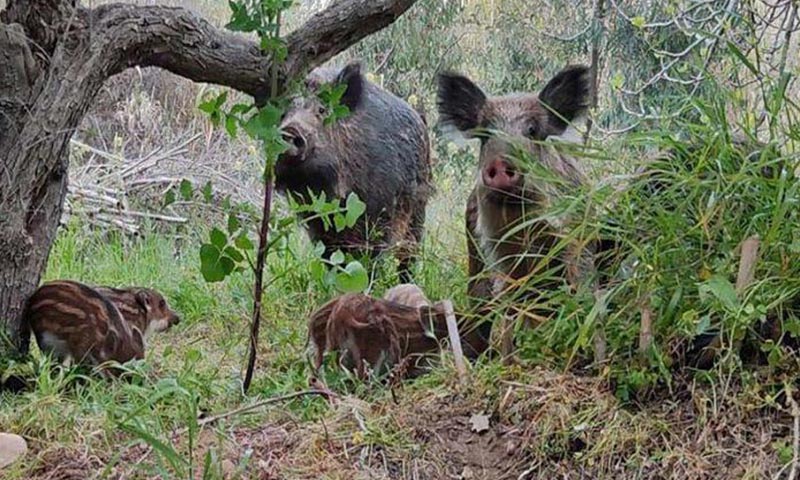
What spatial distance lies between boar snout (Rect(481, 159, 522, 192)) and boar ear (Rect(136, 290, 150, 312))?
192cm

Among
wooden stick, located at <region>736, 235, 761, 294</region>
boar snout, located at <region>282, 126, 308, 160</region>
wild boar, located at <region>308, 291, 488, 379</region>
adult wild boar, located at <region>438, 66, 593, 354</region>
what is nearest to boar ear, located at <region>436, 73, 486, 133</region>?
adult wild boar, located at <region>438, 66, 593, 354</region>

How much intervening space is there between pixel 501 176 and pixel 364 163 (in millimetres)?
2913

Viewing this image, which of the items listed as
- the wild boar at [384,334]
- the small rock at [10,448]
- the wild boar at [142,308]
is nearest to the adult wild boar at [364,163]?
the wild boar at [142,308]

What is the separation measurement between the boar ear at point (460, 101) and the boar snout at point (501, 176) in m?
0.60

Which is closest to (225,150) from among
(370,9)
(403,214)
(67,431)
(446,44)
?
(446,44)

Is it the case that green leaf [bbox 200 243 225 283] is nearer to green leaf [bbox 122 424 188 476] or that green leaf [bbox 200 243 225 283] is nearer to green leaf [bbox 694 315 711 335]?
green leaf [bbox 122 424 188 476]

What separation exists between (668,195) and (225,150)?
31.2ft

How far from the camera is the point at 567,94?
5.14 m

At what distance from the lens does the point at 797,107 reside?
3.80 metres

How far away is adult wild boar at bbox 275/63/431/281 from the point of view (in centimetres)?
671

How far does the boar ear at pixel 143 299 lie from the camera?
5.37 m

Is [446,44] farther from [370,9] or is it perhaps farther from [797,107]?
[797,107]

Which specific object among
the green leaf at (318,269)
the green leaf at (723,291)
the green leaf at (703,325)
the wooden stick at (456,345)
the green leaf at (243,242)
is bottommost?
the wooden stick at (456,345)

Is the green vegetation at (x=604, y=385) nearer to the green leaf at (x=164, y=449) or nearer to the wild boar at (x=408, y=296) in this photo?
the green leaf at (x=164, y=449)
